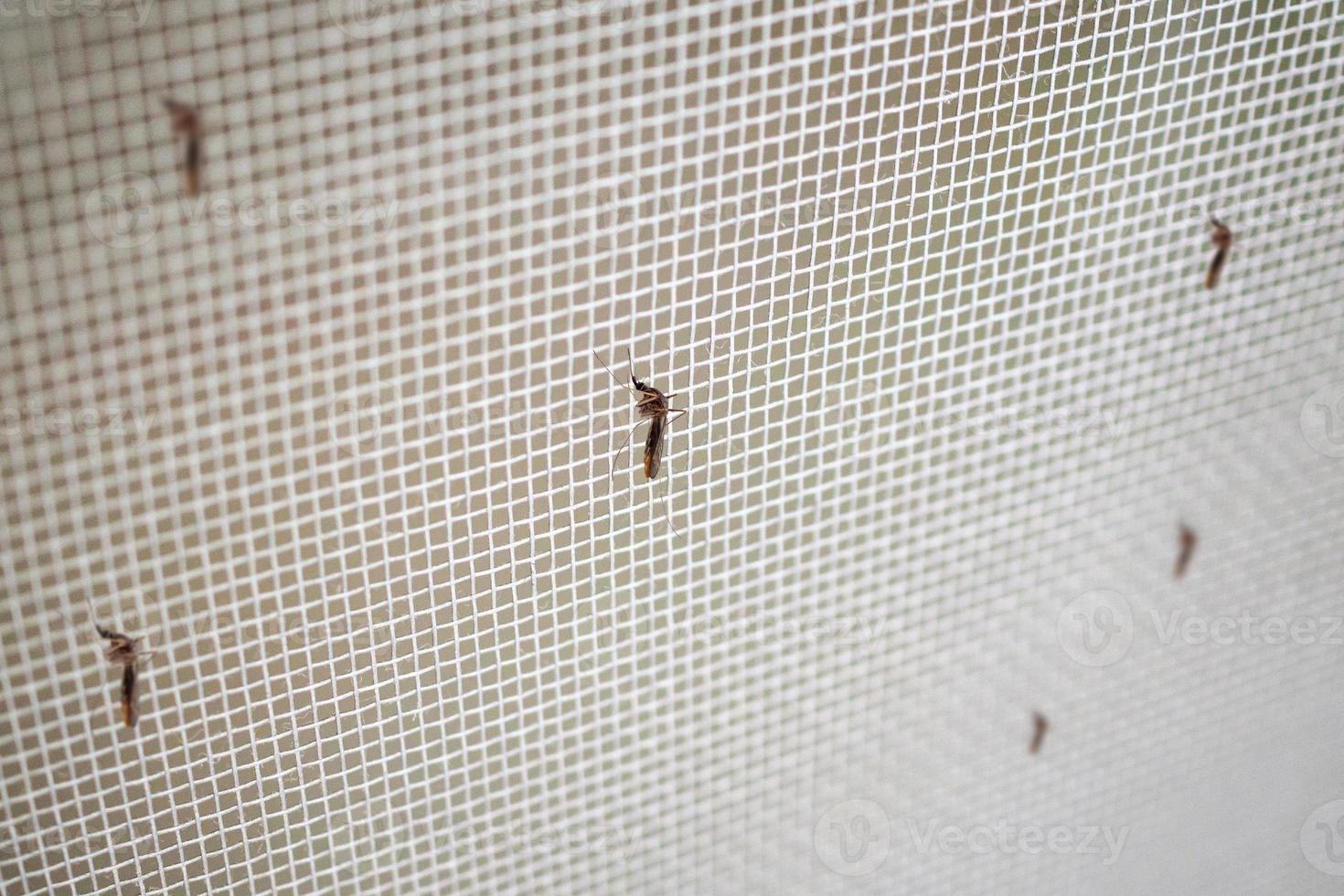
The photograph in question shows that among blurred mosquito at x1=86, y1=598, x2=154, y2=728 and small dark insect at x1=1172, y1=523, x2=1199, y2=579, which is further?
small dark insect at x1=1172, y1=523, x2=1199, y2=579

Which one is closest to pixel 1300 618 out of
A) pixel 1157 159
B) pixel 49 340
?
pixel 1157 159

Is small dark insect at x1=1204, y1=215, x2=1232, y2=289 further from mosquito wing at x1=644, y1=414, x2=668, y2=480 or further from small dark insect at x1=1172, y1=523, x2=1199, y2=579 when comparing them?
mosquito wing at x1=644, y1=414, x2=668, y2=480

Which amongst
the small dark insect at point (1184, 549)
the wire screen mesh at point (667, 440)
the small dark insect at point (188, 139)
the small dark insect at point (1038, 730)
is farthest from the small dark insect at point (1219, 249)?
the small dark insect at point (188, 139)

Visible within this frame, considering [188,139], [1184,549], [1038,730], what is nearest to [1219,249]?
[1184,549]

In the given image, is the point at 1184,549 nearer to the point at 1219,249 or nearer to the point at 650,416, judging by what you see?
the point at 1219,249

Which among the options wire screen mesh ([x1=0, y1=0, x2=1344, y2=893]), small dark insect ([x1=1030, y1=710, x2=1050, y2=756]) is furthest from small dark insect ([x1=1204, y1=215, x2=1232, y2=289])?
small dark insect ([x1=1030, y1=710, x2=1050, y2=756])

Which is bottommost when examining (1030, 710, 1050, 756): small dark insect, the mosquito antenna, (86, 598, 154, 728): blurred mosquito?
(86, 598, 154, 728): blurred mosquito
